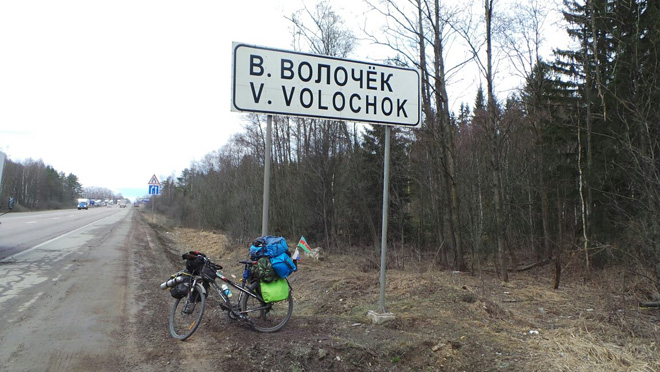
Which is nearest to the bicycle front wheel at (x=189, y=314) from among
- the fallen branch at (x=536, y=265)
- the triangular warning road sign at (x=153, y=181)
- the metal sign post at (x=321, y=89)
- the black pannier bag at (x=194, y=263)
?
the black pannier bag at (x=194, y=263)

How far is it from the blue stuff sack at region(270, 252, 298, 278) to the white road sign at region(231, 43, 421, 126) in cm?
165

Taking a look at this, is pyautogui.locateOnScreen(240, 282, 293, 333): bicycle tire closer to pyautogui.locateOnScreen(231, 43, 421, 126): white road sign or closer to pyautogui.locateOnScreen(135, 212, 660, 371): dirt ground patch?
pyautogui.locateOnScreen(135, 212, 660, 371): dirt ground patch

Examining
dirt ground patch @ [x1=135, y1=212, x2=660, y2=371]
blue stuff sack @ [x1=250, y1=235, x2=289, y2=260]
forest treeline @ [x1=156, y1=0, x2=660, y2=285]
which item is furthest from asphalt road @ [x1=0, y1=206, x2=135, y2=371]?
forest treeline @ [x1=156, y1=0, x2=660, y2=285]

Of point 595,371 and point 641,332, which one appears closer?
point 595,371

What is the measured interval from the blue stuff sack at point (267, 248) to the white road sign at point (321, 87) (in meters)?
1.46

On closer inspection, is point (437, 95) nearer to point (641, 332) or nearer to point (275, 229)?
point (641, 332)

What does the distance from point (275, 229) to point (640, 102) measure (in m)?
20.1

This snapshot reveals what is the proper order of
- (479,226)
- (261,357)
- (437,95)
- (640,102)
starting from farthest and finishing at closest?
(437,95) < (479,226) < (640,102) < (261,357)

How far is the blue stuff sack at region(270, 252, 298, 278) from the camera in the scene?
441cm

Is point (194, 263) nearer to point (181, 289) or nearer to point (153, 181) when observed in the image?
point (181, 289)

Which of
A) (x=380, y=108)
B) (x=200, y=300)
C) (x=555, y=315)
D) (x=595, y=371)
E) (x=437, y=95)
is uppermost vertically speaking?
(x=437, y=95)

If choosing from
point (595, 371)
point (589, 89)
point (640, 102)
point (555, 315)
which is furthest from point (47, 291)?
point (589, 89)

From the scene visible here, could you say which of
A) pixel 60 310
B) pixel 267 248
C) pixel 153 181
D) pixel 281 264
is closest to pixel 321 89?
pixel 267 248

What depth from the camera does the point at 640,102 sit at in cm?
845
